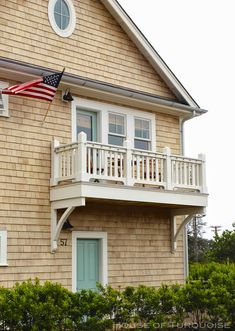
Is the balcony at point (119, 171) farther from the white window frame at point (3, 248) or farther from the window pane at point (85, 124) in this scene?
the white window frame at point (3, 248)

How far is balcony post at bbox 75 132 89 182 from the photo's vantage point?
13.7 meters

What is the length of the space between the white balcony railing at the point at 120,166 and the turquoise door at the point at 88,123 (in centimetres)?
141

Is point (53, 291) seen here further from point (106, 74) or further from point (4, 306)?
point (106, 74)

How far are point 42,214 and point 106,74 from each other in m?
4.53

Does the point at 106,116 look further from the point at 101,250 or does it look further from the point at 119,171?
the point at 101,250

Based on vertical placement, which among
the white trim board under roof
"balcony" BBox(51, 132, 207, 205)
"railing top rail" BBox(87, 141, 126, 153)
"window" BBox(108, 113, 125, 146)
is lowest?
"balcony" BBox(51, 132, 207, 205)

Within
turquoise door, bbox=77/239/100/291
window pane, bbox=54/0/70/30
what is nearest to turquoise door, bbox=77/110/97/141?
window pane, bbox=54/0/70/30

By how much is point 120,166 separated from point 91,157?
0.86m

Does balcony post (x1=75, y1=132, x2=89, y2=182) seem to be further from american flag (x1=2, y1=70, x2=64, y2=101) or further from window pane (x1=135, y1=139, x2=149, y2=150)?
window pane (x1=135, y1=139, x2=149, y2=150)

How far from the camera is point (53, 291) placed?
11250mm

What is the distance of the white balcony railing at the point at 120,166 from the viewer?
1385 centimetres

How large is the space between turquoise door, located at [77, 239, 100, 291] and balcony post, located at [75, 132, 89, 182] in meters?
2.34

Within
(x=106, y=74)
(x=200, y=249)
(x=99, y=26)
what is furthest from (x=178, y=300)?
(x=200, y=249)

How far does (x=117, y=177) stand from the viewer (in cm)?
1436
